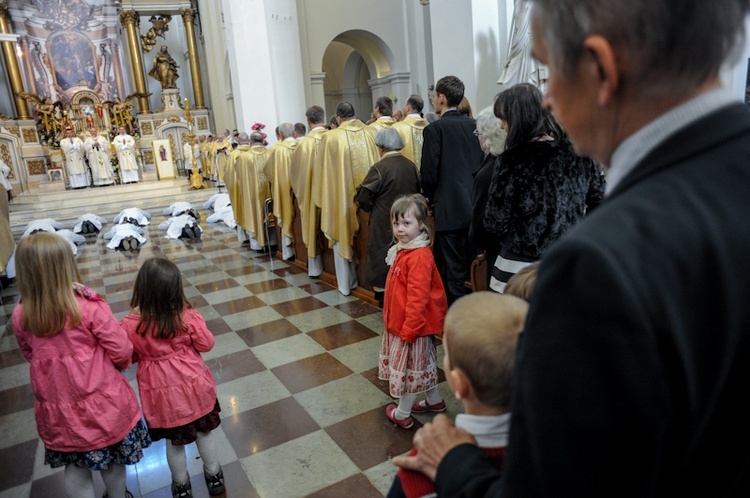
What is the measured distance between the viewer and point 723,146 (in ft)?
2.06

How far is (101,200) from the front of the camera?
15492mm

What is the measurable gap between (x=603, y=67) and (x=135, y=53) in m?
23.5

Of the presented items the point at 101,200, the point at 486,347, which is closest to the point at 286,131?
the point at 486,347

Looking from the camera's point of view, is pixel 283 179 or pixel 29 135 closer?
pixel 283 179

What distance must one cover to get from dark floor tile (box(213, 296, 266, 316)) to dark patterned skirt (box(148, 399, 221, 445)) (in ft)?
9.21

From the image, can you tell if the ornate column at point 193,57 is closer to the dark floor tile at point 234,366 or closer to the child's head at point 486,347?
the dark floor tile at point 234,366

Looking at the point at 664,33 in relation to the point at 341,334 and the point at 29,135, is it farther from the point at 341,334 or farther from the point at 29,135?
the point at 29,135

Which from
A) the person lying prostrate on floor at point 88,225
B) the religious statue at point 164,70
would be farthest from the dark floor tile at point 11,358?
the religious statue at point 164,70

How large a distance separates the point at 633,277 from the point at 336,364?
3.36 meters

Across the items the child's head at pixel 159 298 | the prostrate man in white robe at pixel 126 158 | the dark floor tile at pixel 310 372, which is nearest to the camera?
the child's head at pixel 159 298

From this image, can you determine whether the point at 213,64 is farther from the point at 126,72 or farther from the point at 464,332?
the point at 464,332

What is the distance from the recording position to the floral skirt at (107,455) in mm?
2180

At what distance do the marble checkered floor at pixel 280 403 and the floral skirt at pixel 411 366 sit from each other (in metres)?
0.23

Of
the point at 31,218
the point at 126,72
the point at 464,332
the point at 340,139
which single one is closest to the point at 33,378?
the point at 464,332
